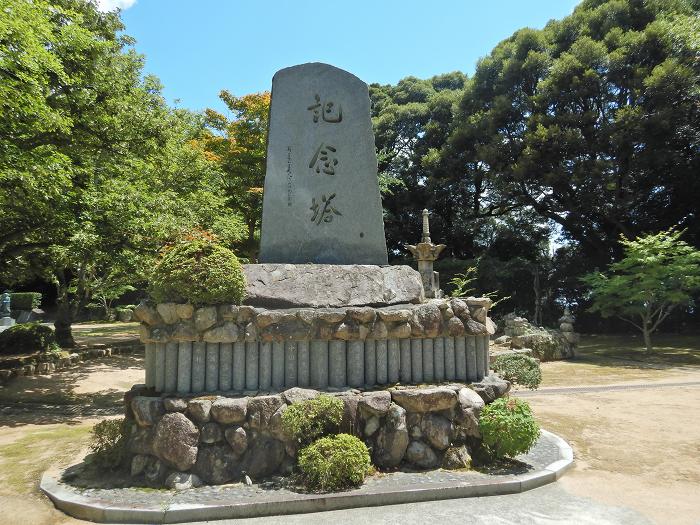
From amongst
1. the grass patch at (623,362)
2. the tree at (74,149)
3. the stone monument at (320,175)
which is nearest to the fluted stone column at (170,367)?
the stone monument at (320,175)

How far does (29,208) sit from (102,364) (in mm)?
6652

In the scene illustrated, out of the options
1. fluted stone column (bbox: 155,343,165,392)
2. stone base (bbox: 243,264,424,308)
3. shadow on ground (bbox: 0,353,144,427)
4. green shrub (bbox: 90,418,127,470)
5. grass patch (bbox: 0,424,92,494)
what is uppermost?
stone base (bbox: 243,264,424,308)

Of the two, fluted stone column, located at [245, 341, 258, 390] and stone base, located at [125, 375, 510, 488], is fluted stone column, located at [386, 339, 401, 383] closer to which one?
stone base, located at [125, 375, 510, 488]

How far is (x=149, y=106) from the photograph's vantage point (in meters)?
14.9

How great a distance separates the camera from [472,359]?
6.12 m

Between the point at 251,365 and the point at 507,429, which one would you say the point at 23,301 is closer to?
the point at 251,365

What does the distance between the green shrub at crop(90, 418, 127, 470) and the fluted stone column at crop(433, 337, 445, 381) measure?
3700 millimetres

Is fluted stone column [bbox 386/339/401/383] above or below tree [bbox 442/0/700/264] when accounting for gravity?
below

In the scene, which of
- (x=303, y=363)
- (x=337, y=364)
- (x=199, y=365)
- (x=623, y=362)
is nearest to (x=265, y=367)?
(x=303, y=363)

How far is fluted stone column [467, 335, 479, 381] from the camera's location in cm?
611

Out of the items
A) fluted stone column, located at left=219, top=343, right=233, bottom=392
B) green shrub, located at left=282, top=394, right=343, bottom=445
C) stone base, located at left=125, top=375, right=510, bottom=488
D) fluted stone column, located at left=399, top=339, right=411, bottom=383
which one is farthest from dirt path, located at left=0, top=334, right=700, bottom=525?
green shrub, located at left=282, top=394, right=343, bottom=445

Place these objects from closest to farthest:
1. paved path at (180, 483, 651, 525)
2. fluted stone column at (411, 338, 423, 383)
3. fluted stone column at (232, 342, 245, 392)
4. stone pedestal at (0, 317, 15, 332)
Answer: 1. paved path at (180, 483, 651, 525)
2. fluted stone column at (232, 342, 245, 392)
3. fluted stone column at (411, 338, 423, 383)
4. stone pedestal at (0, 317, 15, 332)

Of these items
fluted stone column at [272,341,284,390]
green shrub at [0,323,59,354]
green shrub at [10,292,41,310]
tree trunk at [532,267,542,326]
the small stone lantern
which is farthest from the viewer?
green shrub at [10,292,41,310]

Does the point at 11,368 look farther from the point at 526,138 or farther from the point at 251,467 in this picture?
the point at 526,138
